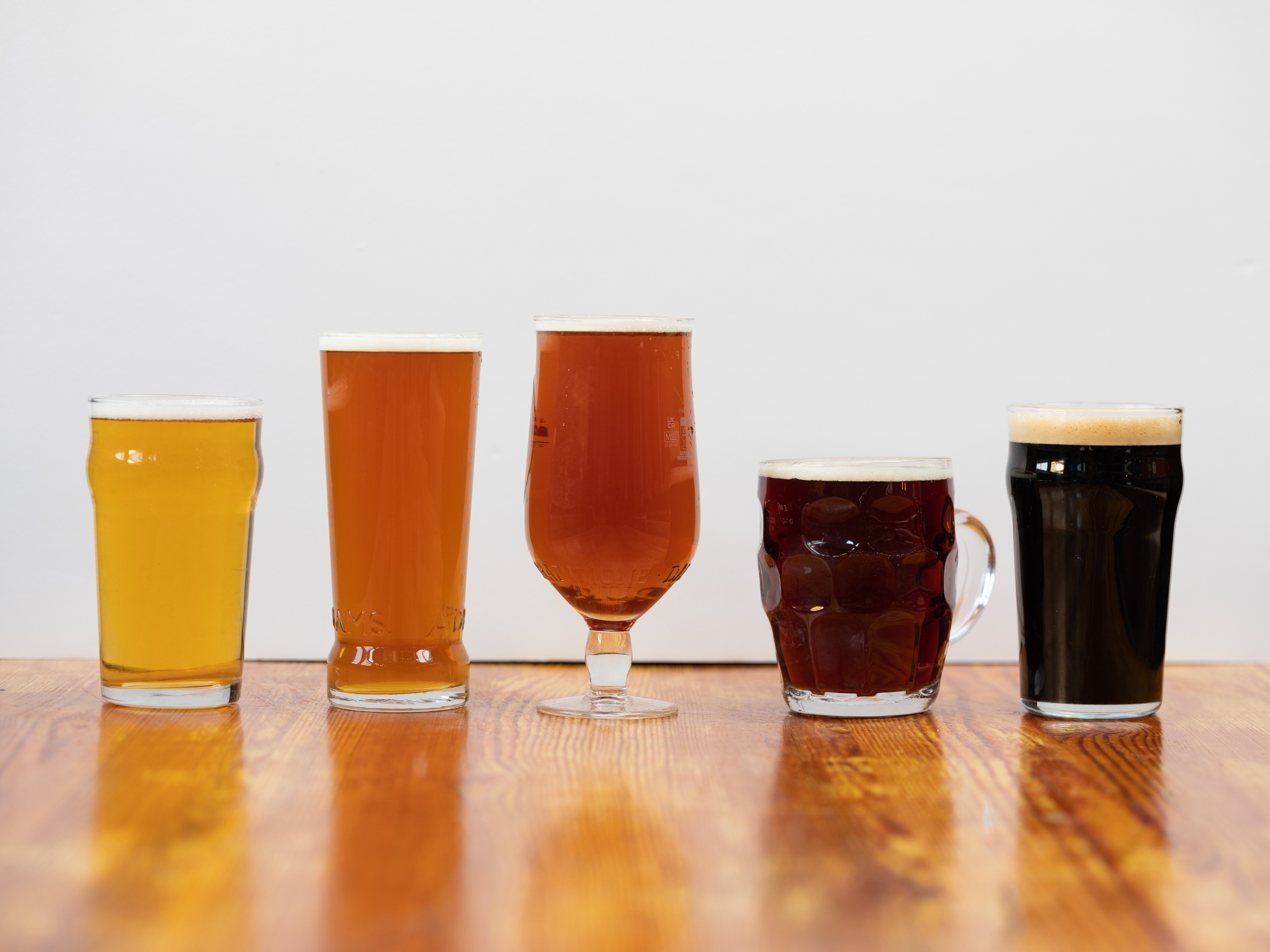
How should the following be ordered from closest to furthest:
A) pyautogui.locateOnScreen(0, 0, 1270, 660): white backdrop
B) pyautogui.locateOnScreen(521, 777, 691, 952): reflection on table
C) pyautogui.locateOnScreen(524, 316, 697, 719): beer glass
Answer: pyautogui.locateOnScreen(521, 777, 691, 952): reflection on table
pyautogui.locateOnScreen(524, 316, 697, 719): beer glass
pyautogui.locateOnScreen(0, 0, 1270, 660): white backdrop

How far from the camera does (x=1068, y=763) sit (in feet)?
3.04

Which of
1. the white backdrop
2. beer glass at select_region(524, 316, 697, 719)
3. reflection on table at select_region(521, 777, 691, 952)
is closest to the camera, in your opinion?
reflection on table at select_region(521, 777, 691, 952)

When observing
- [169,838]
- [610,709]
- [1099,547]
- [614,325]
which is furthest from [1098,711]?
[169,838]

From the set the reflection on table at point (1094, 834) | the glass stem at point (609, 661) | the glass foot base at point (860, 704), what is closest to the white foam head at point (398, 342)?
the glass stem at point (609, 661)

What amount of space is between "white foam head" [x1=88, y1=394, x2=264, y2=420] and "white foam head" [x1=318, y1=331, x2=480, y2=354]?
0.09 m

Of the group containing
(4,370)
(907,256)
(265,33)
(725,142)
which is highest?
(265,33)

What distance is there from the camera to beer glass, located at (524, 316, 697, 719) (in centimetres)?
104

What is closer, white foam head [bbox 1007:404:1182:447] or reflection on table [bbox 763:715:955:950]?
reflection on table [bbox 763:715:955:950]

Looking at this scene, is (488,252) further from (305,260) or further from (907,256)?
(907,256)

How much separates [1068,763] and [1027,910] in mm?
319

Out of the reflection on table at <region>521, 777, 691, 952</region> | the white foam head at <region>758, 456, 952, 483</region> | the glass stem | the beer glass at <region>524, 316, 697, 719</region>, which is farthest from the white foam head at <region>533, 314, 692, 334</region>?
the reflection on table at <region>521, 777, 691, 952</region>

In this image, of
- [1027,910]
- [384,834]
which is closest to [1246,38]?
[1027,910]

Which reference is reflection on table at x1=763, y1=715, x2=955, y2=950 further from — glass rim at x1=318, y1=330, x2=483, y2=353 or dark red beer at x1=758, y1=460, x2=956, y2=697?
glass rim at x1=318, y1=330, x2=483, y2=353

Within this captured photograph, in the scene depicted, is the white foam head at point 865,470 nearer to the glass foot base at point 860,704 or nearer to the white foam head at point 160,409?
the glass foot base at point 860,704
